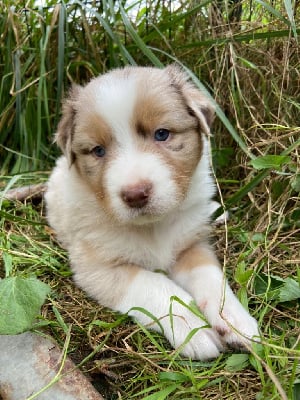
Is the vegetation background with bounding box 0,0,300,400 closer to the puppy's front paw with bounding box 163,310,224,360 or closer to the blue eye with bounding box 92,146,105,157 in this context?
the puppy's front paw with bounding box 163,310,224,360

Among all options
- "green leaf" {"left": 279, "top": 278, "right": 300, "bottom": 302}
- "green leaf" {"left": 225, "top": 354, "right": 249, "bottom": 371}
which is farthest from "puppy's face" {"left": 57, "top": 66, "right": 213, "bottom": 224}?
"green leaf" {"left": 225, "top": 354, "right": 249, "bottom": 371}

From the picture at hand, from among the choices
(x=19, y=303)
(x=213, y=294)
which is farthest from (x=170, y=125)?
(x=19, y=303)

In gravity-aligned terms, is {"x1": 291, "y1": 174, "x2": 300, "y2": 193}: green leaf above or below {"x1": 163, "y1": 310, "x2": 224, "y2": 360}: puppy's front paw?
above

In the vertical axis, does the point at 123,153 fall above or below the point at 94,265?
above

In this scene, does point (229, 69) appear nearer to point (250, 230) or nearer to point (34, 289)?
point (250, 230)

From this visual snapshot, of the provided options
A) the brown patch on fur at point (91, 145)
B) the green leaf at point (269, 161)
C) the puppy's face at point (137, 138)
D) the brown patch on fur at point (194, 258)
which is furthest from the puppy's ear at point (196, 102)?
the brown patch on fur at point (194, 258)

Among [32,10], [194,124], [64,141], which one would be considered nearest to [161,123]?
[194,124]

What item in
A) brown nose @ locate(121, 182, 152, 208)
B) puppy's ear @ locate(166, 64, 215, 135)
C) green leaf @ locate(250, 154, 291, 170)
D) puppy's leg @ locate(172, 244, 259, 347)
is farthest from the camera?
puppy's ear @ locate(166, 64, 215, 135)
